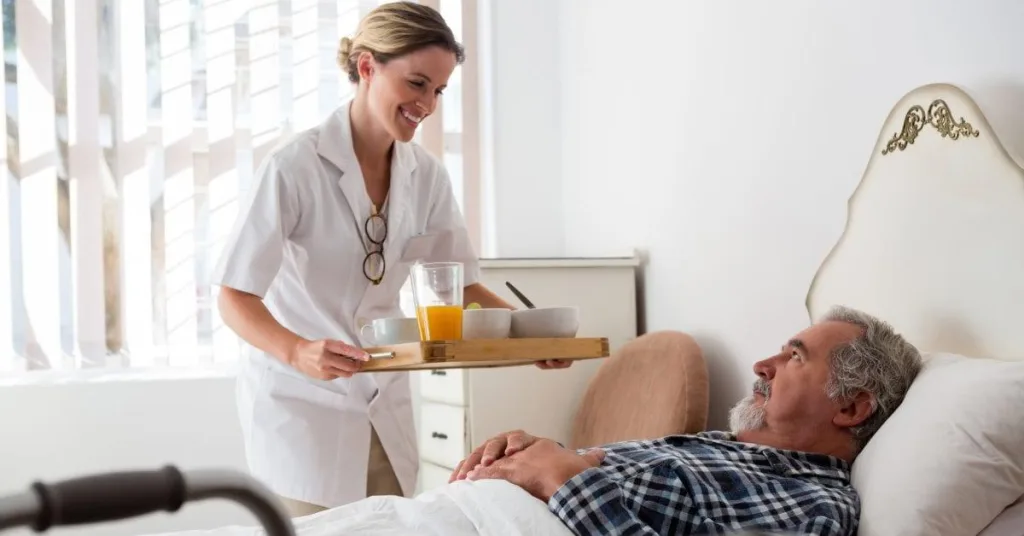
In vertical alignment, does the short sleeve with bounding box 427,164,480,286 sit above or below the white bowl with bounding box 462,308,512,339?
above

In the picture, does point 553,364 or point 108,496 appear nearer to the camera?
point 108,496

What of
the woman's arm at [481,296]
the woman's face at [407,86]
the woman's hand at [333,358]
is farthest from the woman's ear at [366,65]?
the woman's hand at [333,358]

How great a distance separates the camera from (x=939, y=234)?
192cm

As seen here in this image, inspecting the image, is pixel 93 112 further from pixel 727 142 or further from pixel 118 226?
pixel 727 142

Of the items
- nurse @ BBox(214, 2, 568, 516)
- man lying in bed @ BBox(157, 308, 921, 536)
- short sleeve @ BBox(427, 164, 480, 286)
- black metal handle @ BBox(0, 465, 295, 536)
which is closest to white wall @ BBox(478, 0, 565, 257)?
short sleeve @ BBox(427, 164, 480, 286)

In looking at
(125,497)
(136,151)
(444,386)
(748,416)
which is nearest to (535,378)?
(444,386)

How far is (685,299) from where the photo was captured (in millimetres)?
3010

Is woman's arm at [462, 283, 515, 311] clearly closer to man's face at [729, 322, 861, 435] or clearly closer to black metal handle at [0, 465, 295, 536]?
man's face at [729, 322, 861, 435]

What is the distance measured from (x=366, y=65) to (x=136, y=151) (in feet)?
5.25

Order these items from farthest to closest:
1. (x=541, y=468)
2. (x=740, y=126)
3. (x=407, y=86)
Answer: (x=740, y=126), (x=407, y=86), (x=541, y=468)

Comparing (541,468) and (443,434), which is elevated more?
(541,468)

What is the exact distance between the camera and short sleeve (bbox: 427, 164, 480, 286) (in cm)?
233

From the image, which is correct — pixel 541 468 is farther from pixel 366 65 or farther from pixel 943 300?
pixel 366 65

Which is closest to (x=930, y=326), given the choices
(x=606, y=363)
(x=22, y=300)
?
(x=606, y=363)
